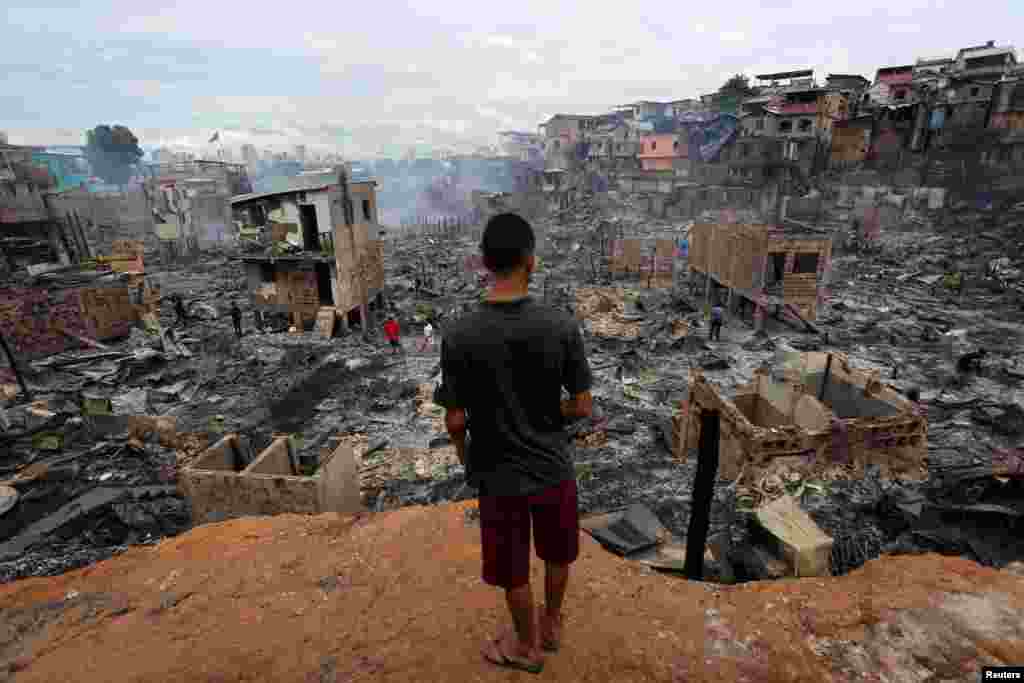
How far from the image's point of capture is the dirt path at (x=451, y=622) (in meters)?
2.68

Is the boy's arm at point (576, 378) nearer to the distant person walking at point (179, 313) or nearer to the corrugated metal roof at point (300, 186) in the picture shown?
the corrugated metal roof at point (300, 186)

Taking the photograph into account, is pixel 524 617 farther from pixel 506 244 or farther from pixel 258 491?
pixel 258 491

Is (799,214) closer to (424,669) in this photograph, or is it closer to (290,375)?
(290,375)

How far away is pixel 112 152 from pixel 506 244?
8912cm

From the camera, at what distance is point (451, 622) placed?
3.02 meters

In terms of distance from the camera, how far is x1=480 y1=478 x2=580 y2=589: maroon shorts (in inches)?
88.7

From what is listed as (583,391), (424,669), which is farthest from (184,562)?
(583,391)

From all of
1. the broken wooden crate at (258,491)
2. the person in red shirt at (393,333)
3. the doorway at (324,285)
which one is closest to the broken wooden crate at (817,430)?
the broken wooden crate at (258,491)

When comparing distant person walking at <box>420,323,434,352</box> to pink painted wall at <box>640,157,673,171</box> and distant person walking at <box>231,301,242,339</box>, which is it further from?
pink painted wall at <box>640,157,673,171</box>

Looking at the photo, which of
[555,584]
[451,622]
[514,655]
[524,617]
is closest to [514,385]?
[555,584]

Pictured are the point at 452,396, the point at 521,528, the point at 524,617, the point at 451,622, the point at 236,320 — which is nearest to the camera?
the point at 452,396

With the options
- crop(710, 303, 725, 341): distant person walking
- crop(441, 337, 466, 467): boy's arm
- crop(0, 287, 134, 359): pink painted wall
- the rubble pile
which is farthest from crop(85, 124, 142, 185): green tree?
crop(441, 337, 466, 467): boy's arm

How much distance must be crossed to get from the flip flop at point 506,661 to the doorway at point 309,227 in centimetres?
1704

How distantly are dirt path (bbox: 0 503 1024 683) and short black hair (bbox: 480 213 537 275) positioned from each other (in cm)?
207
